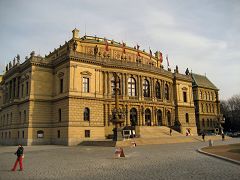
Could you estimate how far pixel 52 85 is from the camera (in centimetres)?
5184

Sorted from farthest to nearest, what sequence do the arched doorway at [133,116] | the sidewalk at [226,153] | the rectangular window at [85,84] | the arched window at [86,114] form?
the arched doorway at [133,116]
the rectangular window at [85,84]
the arched window at [86,114]
the sidewalk at [226,153]

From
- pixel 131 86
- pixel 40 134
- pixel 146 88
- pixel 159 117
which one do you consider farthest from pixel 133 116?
pixel 40 134

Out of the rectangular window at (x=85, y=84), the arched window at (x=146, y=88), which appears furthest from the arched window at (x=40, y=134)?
the arched window at (x=146, y=88)

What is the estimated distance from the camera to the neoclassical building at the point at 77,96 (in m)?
47.3

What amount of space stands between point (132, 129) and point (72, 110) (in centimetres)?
1151

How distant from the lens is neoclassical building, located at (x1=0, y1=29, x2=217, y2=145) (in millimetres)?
47281

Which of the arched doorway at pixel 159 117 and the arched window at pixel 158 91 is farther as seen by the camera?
the arched window at pixel 158 91

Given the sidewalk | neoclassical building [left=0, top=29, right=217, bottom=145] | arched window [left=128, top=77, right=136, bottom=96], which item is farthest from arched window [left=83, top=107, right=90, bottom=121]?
the sidewalk

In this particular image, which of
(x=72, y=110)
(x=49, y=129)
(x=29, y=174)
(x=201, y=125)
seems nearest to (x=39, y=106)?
(x=49, y=129)

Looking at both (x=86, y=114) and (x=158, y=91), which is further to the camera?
(x=158, y=91)

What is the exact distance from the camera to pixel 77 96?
4694cm

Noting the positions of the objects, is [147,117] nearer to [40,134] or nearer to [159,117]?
[159,117]

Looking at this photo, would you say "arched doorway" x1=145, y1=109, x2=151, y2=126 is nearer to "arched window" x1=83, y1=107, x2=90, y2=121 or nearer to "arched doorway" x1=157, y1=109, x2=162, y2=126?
"arched doorway" x1=157, y1=109, x2=162, y2=126

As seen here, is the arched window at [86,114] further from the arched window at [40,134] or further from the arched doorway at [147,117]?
the arched doorway at [147,117]
